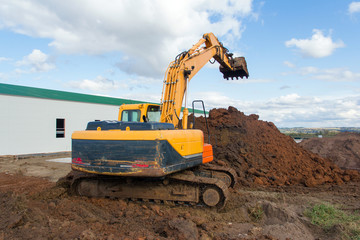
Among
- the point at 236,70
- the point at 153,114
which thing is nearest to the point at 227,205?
the point at 153,114

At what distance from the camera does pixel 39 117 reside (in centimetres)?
1584

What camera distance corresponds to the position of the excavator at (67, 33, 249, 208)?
4.97 meters

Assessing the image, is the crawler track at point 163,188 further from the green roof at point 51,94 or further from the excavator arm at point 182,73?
the green roof at point 51,94

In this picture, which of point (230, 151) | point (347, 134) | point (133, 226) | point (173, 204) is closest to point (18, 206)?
point (133, 226)

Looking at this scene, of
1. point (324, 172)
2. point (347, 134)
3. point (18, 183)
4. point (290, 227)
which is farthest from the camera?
point (347, 134)

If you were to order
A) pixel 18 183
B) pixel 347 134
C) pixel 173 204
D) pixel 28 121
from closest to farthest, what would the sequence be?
pixel 173 204 → pixel 18 183 → pixel 28 121 → pixel 347 134

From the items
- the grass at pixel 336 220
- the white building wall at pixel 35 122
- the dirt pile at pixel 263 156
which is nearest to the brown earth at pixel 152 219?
the grass at pixel 336 220

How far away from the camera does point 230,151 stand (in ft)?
32.4

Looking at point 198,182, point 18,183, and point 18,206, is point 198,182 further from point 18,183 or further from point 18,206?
point 18,183

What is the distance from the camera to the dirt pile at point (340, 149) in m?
12.9

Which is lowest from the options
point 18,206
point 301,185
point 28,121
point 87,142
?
point 301,185

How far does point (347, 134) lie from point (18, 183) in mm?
18364

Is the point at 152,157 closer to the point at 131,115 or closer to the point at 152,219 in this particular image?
the point at 152,219

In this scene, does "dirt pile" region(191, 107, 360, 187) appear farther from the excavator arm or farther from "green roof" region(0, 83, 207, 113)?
"green roof" region(0, 83, 207, 113)
